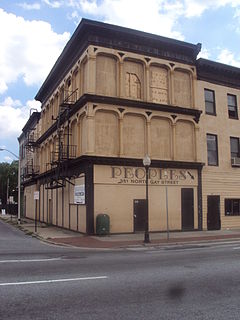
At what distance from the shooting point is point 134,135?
25.0 m

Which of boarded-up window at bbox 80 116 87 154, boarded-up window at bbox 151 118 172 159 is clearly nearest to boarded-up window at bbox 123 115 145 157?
boarded-up window at bbox 151 118 172 159

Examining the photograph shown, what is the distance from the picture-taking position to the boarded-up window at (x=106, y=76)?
24.2 metres

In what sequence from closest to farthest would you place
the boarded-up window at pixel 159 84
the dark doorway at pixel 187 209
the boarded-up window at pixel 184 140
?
the dark doorway at pixel 187 209 → the boarded-up window at pixel 159 84 → the boarded-up window at pixel 184 140

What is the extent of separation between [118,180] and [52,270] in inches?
536

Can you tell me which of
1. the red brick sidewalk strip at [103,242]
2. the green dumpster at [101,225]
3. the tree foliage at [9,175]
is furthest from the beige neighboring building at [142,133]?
the tree foliage at [9,175]

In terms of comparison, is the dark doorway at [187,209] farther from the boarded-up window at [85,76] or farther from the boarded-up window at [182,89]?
the boarded-up window at [85,76]

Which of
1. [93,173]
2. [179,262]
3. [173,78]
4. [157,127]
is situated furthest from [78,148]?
[179,262]

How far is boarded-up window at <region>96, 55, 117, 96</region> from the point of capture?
79.5 feet

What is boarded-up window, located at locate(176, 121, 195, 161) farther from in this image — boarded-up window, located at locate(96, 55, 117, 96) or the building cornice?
boarded-up window, located at locate(96, 55, 117, 96)

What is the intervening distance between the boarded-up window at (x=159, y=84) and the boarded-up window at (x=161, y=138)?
1448 mm

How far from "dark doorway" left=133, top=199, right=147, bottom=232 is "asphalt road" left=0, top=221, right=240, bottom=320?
1150cm

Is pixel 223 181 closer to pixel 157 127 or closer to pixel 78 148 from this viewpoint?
pixel 157 127

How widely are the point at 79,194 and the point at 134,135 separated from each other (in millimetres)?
5078

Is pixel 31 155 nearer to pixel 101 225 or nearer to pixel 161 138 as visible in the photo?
pixel 161 138
